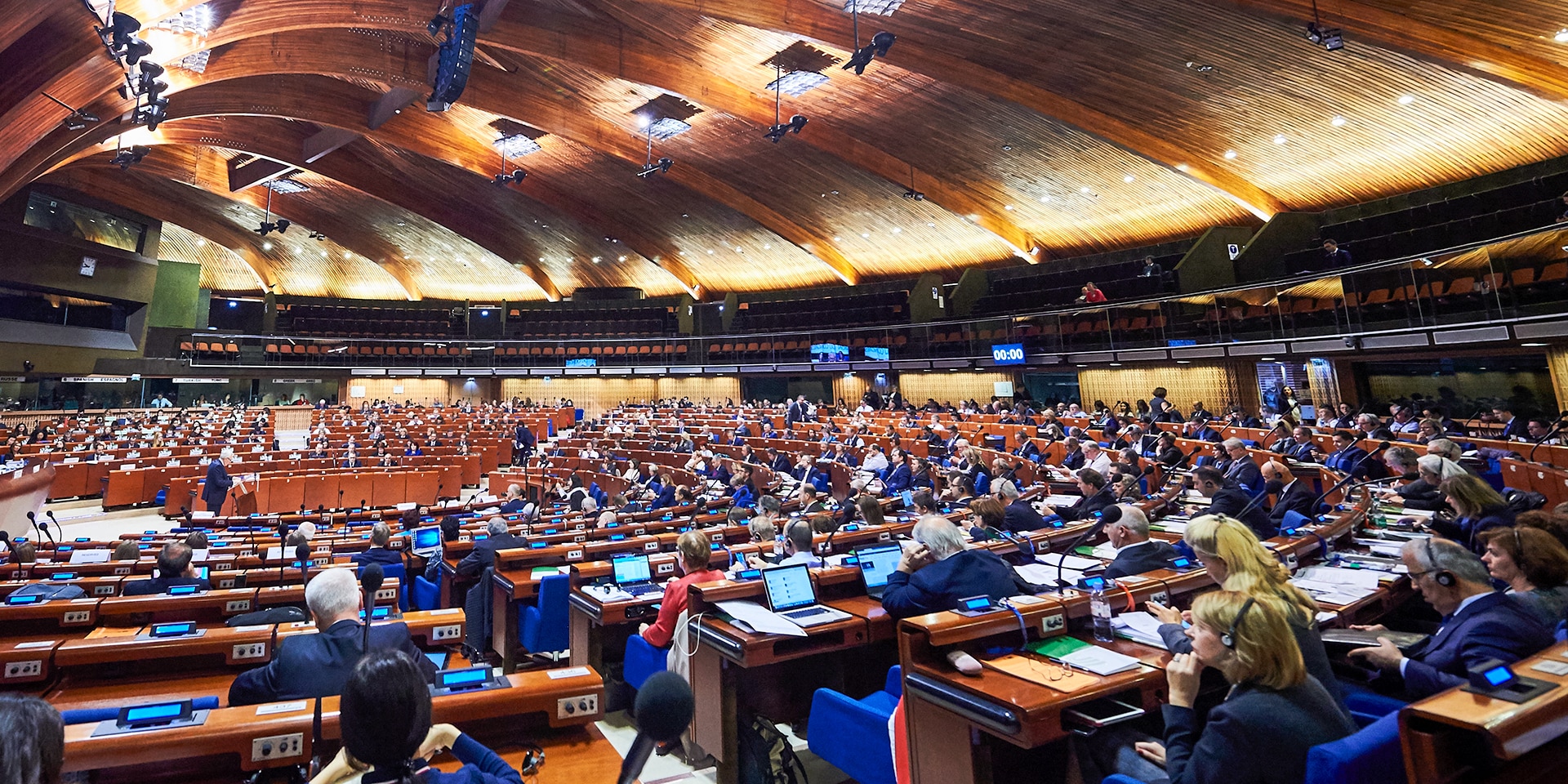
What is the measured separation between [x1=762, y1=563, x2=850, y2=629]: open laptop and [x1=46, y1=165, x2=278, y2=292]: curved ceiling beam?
2989cm

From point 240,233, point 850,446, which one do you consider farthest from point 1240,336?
point 240,233

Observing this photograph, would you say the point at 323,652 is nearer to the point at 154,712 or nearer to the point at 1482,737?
the point at 154,712

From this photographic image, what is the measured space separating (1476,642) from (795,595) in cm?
284

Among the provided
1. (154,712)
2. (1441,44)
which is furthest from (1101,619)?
(1441,44)

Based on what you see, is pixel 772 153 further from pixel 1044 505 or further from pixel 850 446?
pixel 1044 505

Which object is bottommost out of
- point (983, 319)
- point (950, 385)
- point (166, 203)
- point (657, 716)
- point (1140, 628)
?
point (1140, 628)

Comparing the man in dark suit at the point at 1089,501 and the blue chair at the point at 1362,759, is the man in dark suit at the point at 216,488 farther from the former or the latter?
the blue chair at the point at 1362,759

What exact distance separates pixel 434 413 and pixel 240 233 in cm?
1400

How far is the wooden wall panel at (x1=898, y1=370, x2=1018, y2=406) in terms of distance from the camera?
77.7ft

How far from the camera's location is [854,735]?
3.07 m

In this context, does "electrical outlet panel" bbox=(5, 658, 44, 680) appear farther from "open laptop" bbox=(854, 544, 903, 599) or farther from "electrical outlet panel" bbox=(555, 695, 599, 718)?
"open laptop" bbox=(854, 544, 903, 599)

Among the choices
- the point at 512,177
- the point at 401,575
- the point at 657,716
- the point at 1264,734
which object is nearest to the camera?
the point at 657,716

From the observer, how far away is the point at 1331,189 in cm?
1606

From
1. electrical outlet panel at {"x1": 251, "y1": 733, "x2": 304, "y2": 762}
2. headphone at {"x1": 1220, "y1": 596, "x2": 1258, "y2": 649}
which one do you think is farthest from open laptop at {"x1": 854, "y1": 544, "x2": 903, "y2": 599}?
electrical outlet panel at {"x1": 251, "y1": 733, "x2": 304, "y2": 762}
